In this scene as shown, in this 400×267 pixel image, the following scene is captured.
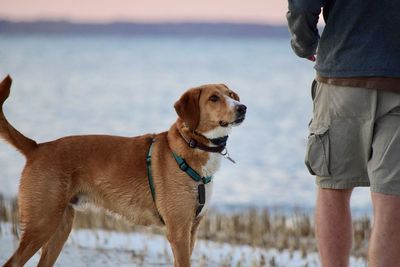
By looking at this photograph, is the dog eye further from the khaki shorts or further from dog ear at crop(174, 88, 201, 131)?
the khaki shorts

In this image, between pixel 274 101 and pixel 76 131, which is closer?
pixel 76 131

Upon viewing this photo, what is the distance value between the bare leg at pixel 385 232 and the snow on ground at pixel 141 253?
8.51ft

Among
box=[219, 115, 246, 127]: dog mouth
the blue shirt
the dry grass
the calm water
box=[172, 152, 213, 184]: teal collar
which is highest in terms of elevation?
the blue shirt

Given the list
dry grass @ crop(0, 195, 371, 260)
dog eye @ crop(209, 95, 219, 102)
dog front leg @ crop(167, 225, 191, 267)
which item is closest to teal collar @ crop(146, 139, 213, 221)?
Result: dog front leg @ crop(167, 225, 191, 267)

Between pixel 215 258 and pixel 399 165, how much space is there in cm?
344

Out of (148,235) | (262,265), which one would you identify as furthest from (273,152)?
(262,265)

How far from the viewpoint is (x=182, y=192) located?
5.31 m

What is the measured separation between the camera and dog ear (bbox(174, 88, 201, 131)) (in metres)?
5.45

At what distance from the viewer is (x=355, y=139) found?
Answer: 4.29 m

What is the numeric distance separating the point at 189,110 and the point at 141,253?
6.67 ft

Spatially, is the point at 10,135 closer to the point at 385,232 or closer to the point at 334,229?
the point at 334,229

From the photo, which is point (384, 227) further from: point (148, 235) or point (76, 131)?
point (76, 131)

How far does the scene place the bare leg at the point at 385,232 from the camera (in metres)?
4.11

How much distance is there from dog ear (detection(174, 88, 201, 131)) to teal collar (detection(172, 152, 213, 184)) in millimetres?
250
